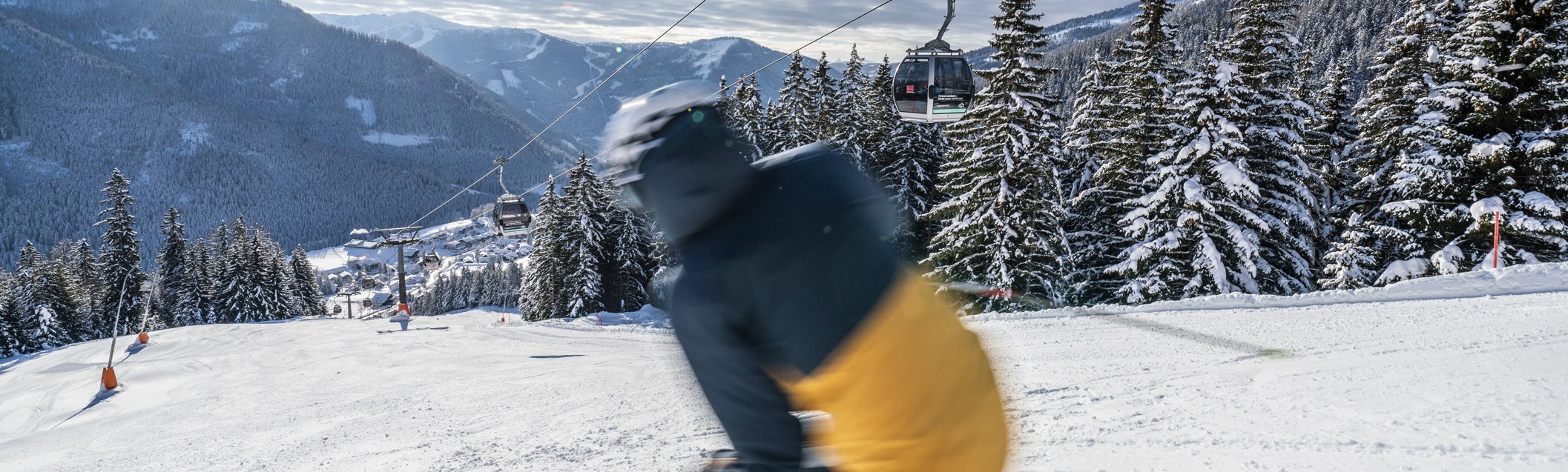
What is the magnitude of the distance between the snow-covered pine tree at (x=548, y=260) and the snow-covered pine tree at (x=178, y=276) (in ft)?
94.1

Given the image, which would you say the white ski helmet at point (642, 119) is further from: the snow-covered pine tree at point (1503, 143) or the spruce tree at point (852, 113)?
the spruce tree at point (852, 113)

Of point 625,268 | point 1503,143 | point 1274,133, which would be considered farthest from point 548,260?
point 1503,143

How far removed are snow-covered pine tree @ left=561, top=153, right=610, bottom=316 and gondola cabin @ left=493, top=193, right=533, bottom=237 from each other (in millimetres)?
8110

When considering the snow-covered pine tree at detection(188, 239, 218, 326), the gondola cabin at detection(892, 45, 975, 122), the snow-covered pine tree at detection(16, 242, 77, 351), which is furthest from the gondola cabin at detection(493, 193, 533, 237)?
the snow-covered pine tree at detection(188, 239, 218, 326)

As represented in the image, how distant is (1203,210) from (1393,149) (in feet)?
22.5

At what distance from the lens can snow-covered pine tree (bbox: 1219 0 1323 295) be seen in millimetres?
18656

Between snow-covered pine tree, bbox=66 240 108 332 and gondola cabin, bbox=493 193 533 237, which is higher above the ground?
gondola cabin, bbox=493 193 533 237

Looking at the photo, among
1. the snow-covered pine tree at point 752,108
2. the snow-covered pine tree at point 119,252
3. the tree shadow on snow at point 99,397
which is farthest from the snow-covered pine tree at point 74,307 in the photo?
the snow-covered pine tree at point 752,108

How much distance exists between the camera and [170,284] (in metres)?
51.1

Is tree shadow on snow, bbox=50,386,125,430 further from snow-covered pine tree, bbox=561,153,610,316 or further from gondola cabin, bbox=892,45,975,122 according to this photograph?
snow-covered pine tree, bbox=561,153,610,316

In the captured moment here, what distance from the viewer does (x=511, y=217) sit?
83.7ft

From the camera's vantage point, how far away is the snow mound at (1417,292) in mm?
10258

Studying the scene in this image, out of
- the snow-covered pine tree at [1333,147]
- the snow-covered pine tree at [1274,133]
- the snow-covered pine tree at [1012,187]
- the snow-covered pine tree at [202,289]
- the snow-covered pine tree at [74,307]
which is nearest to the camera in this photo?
the snow-covered pine tree at [1274,133]

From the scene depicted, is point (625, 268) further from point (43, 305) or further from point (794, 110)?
point (43, 305)
